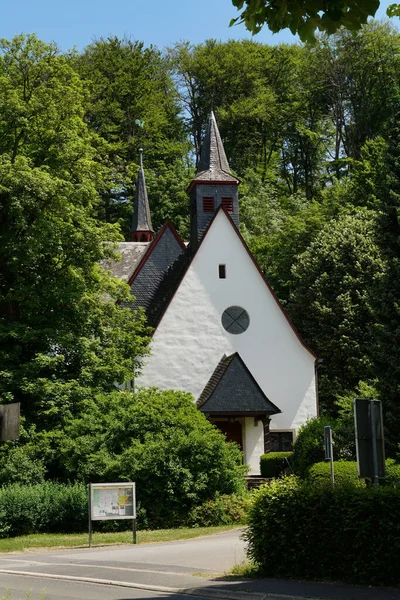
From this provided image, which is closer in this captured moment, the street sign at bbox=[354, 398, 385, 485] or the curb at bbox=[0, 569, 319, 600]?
the curb at bbox=[0, 569, 319, 600]

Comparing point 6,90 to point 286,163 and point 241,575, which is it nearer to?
point 241,575

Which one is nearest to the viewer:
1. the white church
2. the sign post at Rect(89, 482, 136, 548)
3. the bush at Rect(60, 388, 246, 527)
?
the sign post at Rect(89, 482, 136, 548)

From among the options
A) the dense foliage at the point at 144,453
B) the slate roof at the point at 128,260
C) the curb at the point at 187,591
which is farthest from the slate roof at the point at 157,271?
the curb at the point at 187,591

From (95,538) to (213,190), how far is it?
21643 mm

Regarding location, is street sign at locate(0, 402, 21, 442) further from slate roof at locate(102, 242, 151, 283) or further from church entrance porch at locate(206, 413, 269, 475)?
slate roof at locate(102, 242, 151, 283)

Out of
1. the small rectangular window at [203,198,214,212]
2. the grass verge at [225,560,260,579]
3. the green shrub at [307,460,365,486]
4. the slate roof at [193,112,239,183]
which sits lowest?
the grass verge at [225,560,260,579]

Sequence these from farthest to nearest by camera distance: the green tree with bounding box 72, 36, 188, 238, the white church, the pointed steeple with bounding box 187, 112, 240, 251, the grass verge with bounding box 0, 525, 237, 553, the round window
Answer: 1. the green tree with bounding box 72, 36, 188, 238
2. the pointed steeple with bounding box 187, 112, 240, 251
3. the round window
4. the white church
5. the grass verge with bounding box 0, 525, 237, 553

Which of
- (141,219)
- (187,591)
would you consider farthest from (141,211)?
(187,591)

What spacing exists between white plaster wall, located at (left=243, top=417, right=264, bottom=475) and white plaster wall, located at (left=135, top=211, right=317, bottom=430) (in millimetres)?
1677

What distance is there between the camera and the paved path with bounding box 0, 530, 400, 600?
11.0 meters

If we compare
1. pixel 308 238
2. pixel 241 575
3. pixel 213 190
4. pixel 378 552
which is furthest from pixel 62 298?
pixel 308 238

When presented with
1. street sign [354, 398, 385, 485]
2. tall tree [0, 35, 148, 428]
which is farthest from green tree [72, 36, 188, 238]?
street sign [354, 398, 385, 485]

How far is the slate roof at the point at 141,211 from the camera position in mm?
49469

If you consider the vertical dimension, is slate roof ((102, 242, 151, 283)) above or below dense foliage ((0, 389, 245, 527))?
above
